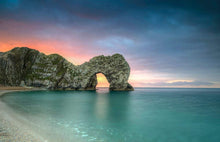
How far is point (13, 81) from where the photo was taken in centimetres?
10456

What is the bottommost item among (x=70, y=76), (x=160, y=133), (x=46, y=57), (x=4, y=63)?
(x=160, y=133)

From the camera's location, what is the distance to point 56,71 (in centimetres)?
11112

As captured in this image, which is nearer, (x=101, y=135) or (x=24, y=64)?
(x=101, y=135)

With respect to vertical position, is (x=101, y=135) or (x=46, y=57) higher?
(x=46, y=57)

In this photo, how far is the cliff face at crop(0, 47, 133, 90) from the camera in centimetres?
10294

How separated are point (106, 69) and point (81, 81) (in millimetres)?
21789

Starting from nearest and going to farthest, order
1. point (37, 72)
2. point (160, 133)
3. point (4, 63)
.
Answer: point (160, 133), point (4, 63), point (37, 72)

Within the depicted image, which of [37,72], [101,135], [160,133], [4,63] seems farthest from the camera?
[37,72]

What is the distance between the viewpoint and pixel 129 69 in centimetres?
10606

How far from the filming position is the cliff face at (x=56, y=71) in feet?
338

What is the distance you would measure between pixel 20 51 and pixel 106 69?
7480 cm

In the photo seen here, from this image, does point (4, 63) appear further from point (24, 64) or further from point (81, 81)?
point (81, 81)

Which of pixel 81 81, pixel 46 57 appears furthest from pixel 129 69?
pixel 46 57

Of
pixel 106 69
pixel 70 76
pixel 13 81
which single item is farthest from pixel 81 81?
pixel 13 81
